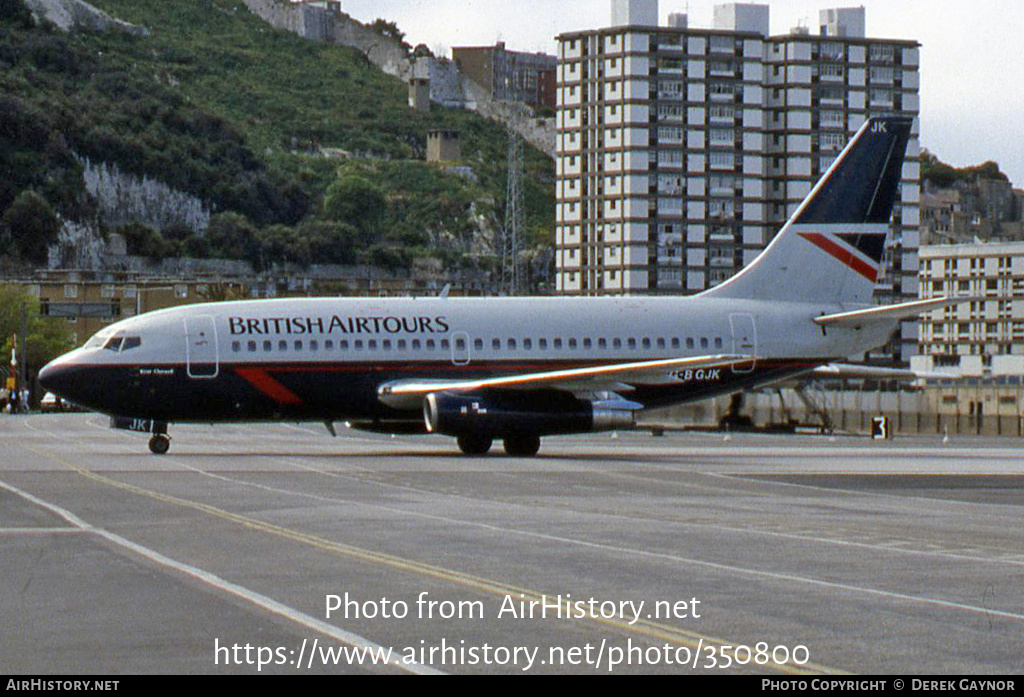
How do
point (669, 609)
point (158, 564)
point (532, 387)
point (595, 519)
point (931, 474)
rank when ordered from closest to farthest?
point (669, 609) < point (158, 564) < point (595, 519) < point (931, 474) < point (532, 387)

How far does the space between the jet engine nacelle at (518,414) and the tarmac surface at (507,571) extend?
662 cm

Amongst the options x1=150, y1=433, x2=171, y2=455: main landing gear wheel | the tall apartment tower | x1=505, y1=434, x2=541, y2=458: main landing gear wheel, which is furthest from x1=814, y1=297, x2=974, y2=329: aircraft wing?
the tall apartment tower

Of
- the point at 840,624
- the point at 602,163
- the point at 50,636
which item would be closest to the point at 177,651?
the point at 50,636

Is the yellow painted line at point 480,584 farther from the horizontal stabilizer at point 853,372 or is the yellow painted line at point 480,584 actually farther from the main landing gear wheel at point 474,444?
the horizontal stabilizer at point 853,372

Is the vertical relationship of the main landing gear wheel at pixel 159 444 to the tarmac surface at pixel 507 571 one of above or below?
below

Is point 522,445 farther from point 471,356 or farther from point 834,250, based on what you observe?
point 834,250

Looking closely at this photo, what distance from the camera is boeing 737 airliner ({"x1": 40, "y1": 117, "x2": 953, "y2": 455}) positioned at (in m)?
49.2

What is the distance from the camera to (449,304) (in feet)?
173

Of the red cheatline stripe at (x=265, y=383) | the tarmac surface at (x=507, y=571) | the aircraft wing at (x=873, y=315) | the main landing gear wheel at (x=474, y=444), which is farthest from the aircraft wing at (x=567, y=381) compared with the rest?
the tarmac surface at (x=507, y=571)

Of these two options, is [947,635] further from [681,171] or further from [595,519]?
[681,171]

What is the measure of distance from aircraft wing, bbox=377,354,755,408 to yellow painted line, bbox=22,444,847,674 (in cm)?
1772

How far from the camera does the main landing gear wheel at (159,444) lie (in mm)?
49844

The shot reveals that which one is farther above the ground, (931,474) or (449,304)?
(449,304)

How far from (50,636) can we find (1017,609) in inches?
333
